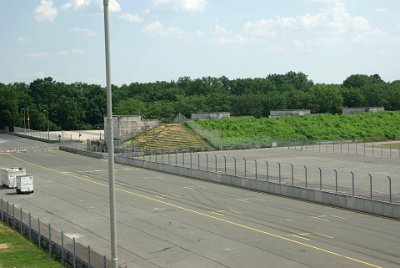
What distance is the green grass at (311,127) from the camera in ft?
338

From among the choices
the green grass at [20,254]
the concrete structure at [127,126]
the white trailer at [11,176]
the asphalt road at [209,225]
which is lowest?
the asphalt road at [209,225]

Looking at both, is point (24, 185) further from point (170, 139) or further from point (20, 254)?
point (170, 139)

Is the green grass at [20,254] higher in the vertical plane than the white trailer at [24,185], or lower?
lower

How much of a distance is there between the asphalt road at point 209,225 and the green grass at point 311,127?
52.9 meters

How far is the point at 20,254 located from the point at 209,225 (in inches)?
425

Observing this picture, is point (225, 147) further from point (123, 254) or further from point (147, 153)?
point (123, 254)

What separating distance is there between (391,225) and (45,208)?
2266 cm

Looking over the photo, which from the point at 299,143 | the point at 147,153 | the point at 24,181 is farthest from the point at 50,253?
the point at 299,143

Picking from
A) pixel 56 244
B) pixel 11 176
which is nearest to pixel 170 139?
pixel 11 176

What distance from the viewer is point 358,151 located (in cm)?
7981

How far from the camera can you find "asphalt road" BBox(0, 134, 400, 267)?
24766 mm

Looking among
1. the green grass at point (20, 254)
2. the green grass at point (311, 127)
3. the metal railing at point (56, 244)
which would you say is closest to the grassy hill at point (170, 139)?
the green grass at point (311, 127)

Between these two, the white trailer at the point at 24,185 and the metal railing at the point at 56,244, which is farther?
the white trailer at the point at 24,185

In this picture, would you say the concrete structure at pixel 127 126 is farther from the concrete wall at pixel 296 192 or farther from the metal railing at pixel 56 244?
the metal railing at pixel 56 244
